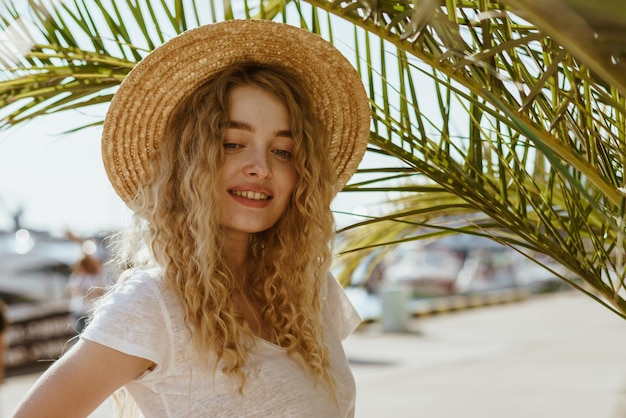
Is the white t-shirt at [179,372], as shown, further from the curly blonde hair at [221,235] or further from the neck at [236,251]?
the neck at [236,251]

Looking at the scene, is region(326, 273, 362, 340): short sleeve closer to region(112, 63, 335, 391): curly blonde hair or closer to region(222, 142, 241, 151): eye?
region(112, 63, 335, 391): curly blonde hair

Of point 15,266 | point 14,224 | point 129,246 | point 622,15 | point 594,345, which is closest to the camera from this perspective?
point 622,15

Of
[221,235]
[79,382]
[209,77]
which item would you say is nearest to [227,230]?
[221,235]

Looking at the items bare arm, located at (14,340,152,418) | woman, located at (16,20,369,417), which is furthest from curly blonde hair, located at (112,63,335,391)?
bare arm, located at (14,340,152,418)

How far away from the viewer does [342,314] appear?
219 centimetres

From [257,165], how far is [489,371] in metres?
8.25

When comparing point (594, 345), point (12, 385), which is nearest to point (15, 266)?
point (12, 385)

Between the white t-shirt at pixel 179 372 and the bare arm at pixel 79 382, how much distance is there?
27 millimetres

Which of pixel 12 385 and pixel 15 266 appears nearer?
pixel 12 385

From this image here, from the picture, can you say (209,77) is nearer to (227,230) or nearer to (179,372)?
(227,230)

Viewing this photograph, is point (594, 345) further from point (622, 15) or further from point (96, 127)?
point (622, 15)

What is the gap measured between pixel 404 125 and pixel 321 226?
0.37 meters

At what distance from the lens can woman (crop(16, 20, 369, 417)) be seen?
1.61m

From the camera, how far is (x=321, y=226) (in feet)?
6.91
